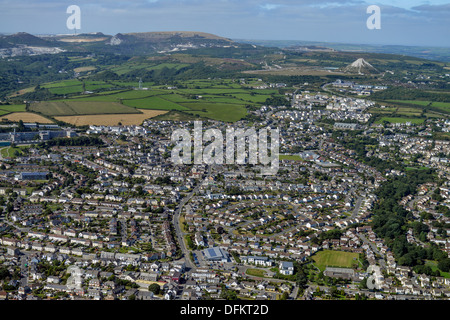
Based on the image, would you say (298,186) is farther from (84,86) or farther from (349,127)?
(84,86)

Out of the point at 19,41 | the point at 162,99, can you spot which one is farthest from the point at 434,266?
the point at 19,41

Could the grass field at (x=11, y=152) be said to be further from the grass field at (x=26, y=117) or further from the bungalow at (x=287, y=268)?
the bungalow at (x=287, y=268)

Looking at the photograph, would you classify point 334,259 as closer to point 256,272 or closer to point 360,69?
point 256,272

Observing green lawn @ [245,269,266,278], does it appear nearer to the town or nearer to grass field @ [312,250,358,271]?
the town

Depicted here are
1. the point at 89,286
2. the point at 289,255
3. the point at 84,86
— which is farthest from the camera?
the point at 84,86

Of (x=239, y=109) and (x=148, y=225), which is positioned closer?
(x=148, y=225)

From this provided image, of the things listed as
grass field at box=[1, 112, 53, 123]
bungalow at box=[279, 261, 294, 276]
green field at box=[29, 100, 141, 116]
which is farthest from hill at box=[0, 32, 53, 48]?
bungalow at box=[279, 261, 294, 276]
